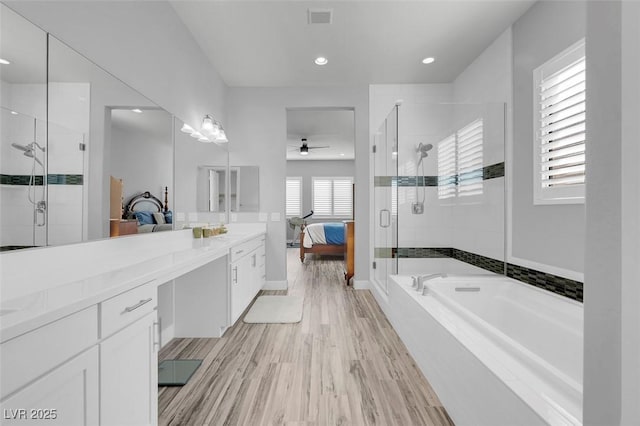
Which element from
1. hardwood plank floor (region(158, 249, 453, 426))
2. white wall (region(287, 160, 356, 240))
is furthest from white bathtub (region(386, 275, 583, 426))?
white wall (region(287, 160, 356, 240))

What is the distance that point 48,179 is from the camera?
129cm

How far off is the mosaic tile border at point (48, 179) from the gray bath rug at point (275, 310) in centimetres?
192

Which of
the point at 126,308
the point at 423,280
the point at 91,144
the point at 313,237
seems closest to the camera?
the point at 126,308

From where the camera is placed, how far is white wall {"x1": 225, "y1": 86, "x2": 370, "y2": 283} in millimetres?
3971

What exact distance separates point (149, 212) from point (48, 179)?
0.84m

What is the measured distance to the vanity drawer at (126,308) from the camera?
1.04 meters

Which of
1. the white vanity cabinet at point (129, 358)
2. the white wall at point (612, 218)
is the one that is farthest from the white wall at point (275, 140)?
the white wall at point (612, 218)

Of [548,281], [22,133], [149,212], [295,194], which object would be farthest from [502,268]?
[295,194]

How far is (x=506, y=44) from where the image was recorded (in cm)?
271

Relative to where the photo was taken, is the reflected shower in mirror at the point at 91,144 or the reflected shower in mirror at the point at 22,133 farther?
the reflected shower in mirror at the point at 91,144

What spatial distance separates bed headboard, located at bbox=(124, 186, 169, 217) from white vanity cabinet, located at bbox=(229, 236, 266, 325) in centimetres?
68

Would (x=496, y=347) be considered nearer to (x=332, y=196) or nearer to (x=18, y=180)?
(x=18, y=180)

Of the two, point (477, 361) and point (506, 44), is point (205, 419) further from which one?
point (506, 44)

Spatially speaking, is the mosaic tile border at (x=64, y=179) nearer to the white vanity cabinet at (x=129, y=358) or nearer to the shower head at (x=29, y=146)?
the shower head at (x=29, y=146)
